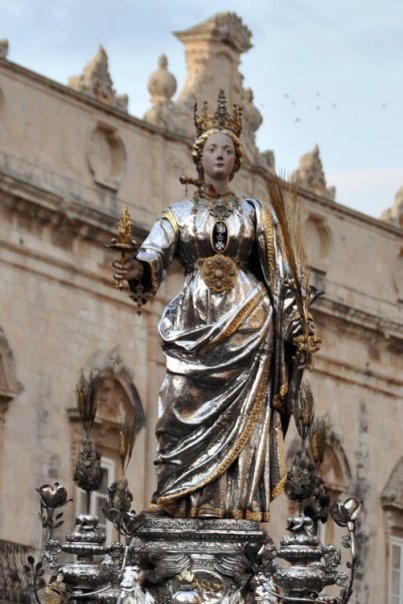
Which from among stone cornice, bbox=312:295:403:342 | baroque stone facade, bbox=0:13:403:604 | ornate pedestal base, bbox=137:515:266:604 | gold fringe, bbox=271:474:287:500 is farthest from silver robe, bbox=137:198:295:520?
stone cornice, bbox=312:295:403:342

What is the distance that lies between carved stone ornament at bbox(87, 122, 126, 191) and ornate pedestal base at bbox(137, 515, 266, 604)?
2175cm

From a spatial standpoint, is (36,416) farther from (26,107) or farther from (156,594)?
(156,594)

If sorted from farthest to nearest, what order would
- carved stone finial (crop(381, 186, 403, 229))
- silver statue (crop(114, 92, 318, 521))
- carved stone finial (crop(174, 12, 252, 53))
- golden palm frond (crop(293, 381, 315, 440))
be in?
1. carved stone finial (crop(381, 186, 403, 229))
2. carved stone finial (crop(174, 12, 252, 53))
3. silver statue (crop(114, 92, 318, 521))
4. golden palm frond (crop(293, 381, 315, 440))

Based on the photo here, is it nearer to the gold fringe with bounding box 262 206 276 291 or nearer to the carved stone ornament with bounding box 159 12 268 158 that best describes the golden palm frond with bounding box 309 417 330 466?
the gold fringe with bounding box 262 206 276 291

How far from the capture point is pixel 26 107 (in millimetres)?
37188

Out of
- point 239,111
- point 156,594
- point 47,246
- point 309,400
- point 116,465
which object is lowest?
point 156,594

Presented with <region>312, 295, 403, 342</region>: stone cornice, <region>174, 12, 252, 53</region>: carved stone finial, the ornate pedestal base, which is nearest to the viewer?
the ornate pedestal base

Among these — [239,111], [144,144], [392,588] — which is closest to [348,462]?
[392,588]

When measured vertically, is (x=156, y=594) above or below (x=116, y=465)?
below

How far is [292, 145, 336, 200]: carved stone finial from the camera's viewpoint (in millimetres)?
43156

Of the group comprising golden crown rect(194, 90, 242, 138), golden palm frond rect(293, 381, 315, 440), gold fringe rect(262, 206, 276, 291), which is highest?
golden crown rect(194, 90, 242, 138)

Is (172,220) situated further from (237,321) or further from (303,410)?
(303,410)

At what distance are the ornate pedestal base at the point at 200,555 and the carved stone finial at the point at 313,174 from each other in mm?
26363

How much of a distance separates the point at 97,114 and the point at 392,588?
8.23 meters
